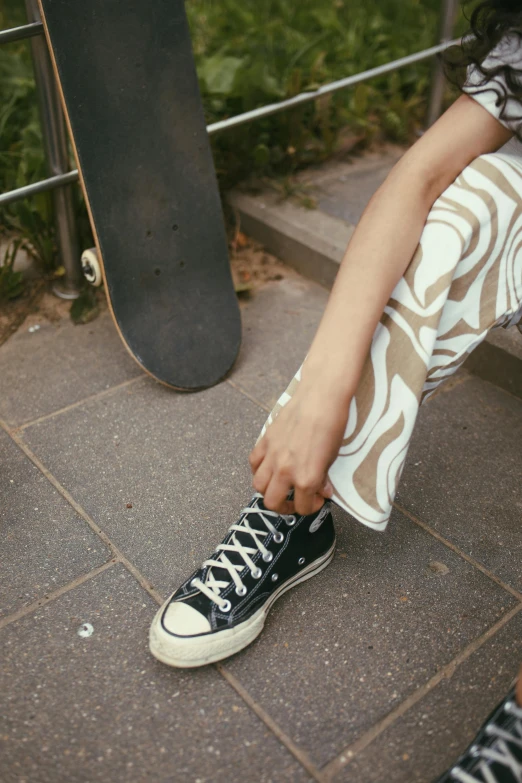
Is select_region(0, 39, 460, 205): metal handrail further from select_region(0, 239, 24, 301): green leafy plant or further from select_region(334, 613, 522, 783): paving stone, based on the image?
select_region(334, 613, 522, 783): paving stone

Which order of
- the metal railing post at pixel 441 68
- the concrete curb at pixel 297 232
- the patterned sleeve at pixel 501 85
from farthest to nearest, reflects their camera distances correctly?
1. the metal railing post at pixel 441 68
2. the concrete curb at pixel 297 232
3. the patterned sleeve at pixel 501 85

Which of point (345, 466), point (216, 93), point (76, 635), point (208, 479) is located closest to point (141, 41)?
point (216, 93)

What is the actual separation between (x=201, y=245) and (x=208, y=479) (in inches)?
27.4

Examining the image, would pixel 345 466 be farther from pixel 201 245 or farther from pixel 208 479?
pixel 201 245

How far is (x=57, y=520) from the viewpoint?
161cm


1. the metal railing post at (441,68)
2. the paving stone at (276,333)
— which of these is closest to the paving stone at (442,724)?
the paving stone at (276,333)

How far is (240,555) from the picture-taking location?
139cm

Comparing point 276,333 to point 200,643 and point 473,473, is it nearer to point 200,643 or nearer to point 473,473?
point 473,473

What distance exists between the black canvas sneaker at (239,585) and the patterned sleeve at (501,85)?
786 millimetres

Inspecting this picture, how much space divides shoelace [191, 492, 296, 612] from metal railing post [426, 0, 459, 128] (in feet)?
6.60

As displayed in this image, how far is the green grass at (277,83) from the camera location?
2469 millimetres

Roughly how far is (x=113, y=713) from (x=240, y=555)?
1.15ft

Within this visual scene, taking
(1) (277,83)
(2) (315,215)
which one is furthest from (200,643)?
(1) (277,83)

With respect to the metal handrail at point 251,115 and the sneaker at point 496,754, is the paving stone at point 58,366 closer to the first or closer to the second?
the metal handrail at point 251,115
